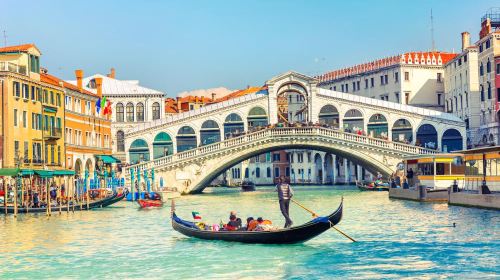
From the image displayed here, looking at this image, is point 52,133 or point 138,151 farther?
point 138,151

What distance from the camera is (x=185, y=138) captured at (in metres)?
47.2

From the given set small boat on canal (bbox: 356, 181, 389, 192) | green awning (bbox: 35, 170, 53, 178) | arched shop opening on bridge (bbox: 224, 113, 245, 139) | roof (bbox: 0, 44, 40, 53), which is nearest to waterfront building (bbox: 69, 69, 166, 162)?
arched shop opening on bridge (bbox: 224, 113, 245, 139)

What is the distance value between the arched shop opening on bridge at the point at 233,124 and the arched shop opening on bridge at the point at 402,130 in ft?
27.3

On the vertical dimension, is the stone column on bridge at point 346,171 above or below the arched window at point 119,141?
below

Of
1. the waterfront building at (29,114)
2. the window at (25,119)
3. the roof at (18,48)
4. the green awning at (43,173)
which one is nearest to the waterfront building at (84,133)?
→ the waterfront building at (29,114)

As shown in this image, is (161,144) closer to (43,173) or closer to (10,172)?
(43,173)

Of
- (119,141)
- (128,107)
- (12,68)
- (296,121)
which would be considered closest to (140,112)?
(128,107)

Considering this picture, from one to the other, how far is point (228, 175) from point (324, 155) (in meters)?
8.71

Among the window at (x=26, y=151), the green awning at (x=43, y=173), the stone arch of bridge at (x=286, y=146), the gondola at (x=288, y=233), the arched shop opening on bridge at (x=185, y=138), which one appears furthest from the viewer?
the arched shop opening on bridge at (x=185, y=138)

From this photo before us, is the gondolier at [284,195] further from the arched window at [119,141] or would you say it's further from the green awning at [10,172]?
the arched window at [119,141]

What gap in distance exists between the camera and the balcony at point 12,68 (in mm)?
33469

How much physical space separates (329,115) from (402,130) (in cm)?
407

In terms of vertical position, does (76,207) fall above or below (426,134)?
below

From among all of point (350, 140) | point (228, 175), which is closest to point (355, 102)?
point (350, 140)
